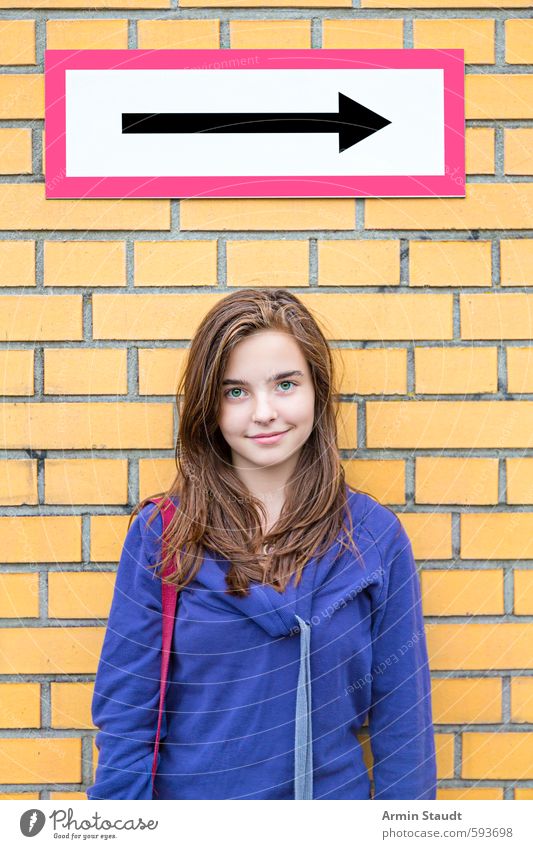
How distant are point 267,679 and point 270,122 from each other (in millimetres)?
1307

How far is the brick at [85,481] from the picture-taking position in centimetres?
183

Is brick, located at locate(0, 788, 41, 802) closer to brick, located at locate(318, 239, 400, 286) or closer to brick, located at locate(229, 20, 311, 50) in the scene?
brick, located at locate(318, 239, 400, 286)

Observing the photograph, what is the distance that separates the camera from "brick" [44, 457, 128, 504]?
183 centimetres

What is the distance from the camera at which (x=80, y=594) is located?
1.83 meters

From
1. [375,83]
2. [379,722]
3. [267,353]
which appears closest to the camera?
[267,353]

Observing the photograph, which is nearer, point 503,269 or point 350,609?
point 350,609

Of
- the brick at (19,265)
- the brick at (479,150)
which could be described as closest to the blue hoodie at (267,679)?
the brick at (19,265)

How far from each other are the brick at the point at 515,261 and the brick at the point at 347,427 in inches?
19.8

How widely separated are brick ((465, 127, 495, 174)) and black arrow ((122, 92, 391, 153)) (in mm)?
219

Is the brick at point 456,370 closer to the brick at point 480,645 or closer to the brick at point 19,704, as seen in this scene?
the brick at point 480,645

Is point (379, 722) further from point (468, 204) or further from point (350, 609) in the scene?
Result: point (468, 204)

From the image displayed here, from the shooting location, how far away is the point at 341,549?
5.16ft

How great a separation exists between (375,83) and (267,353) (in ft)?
2.58
